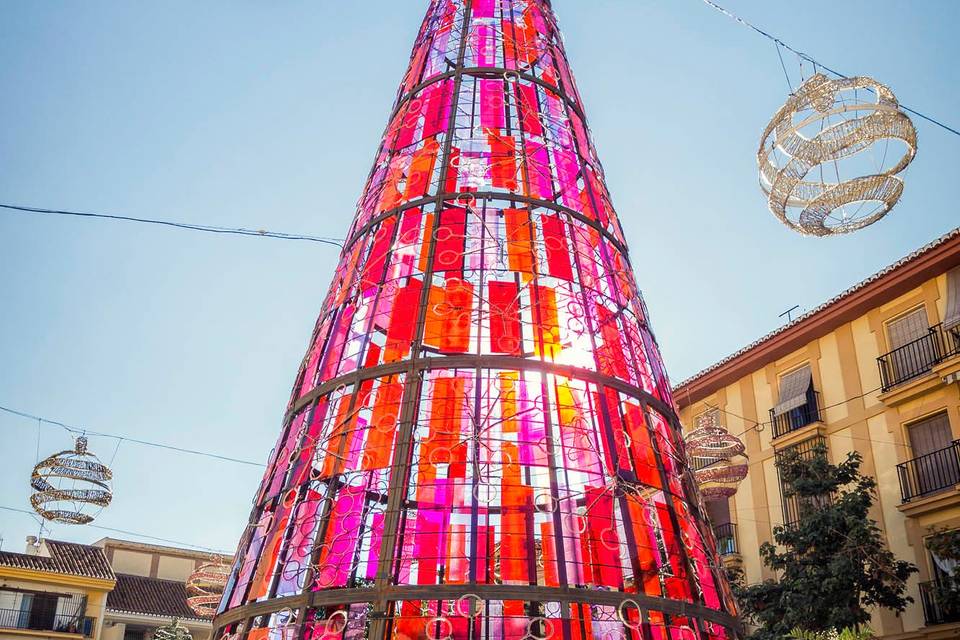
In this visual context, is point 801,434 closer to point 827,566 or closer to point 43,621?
point 827,566

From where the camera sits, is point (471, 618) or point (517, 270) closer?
point (471, 618)

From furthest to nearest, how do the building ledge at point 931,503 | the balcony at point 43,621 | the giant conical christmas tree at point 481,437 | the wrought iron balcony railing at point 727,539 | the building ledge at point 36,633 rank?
the balcony at point 43,621, the building ledge at point 36,633, the wrought iron balcony railing at point 727,539, the building ledge at point 931,503, the giant conical christmas tree at point 481,437

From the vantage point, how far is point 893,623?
18.9 metres

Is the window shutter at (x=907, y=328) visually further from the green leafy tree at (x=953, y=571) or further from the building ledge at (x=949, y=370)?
the green leafy tree at (x=953, y=571)

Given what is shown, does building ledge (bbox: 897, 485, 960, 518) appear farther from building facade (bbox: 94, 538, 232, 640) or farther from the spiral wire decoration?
building facade (bbox: 94, 538, 232, 640)

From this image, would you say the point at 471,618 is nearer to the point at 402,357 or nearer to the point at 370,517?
the point at 370,517

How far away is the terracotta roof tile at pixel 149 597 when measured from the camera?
37.7m


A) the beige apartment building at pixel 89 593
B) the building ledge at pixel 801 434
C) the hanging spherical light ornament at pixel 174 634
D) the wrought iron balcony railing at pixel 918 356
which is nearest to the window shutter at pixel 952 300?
the wrought iron balcony railing at pixel 918 356

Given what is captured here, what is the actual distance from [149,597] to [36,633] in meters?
6.40

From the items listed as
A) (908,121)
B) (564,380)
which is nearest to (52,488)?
(564,380)

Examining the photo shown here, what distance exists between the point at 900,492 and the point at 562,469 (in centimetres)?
1604

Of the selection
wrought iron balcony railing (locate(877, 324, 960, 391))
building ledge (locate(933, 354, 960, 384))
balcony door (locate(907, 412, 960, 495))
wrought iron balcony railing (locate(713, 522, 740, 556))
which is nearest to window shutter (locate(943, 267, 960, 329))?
wrought iron balcony railing (locate(877, 324, 960, 391))

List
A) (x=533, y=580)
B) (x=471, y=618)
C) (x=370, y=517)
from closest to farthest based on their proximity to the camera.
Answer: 1. (x=471, y=618)
2. (x=533, y=580)
3. (x=370, y=517)

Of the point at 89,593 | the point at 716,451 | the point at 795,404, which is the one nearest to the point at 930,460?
the point at 795,404
